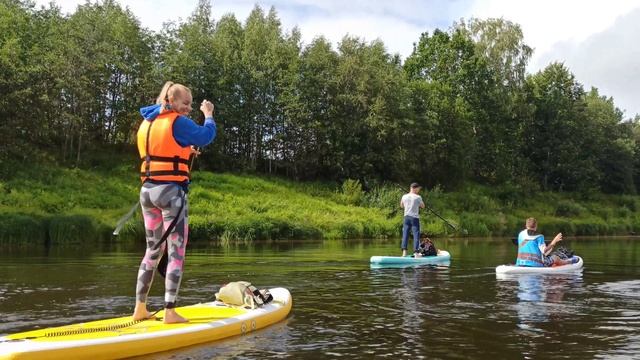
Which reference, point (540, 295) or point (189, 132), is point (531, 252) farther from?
point (189, 132)

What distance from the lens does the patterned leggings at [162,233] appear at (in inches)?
272

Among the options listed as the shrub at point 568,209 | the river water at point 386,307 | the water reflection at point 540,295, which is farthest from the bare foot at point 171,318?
the shrub at point 568,209

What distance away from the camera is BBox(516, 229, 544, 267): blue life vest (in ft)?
48.4

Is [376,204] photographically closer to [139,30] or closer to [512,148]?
[139,30]

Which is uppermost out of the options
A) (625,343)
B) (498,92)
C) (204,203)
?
(498,92)

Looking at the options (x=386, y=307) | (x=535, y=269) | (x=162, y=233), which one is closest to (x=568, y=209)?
(x=535, y=269)

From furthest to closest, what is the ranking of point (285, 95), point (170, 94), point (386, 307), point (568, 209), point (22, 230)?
point (568, 209), point (285, 95), point (22, 230), point (386, 307), point (170, 94)

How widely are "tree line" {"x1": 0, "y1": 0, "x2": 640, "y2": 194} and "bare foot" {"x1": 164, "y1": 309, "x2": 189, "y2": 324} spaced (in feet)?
105

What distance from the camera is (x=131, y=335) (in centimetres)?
612

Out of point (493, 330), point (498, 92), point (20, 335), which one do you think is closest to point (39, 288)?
point (20, 335)

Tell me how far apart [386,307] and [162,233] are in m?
3.73

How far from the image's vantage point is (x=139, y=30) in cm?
4762

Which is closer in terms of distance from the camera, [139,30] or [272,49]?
[139,30]

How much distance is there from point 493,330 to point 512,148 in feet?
198
